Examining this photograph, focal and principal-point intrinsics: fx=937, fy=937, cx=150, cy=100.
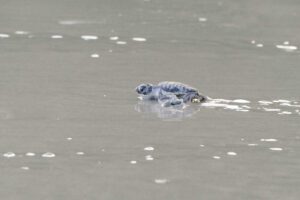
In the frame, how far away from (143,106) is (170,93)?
386mm

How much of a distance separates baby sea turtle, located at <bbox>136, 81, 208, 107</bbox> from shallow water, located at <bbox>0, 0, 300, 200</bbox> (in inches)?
5.5

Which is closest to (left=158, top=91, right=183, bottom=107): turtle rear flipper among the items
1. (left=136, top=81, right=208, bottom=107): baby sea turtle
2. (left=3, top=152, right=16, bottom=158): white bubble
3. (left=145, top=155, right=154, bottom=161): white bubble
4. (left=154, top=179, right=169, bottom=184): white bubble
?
(left=136, top=81, right=208, bottom=107): baby sea turtle

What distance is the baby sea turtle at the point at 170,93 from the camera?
11.1 metres

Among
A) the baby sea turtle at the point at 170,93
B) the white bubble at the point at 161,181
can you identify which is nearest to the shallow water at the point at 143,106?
the white bubble at the point at 161,181

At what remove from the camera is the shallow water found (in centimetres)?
805

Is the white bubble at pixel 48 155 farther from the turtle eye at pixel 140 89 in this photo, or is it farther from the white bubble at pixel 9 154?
the turtle eye at pixel 140 89

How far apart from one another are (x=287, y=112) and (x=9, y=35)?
6032mm

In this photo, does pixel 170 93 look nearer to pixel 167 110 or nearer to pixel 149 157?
pixel 167 110

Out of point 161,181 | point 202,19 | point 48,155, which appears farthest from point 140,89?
point 202,19

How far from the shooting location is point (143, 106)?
11031mm

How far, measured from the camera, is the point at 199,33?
16.0 metres

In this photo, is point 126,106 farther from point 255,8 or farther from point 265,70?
point 255,8

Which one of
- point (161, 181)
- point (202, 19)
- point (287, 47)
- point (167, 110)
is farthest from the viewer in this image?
point (202, 19)

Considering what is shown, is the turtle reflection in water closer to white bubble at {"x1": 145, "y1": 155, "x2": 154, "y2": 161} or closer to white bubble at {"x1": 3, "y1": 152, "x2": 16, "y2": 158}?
white bubble at {"x1": 145, "y1": 155, "x2": 154, "y2": 161}
